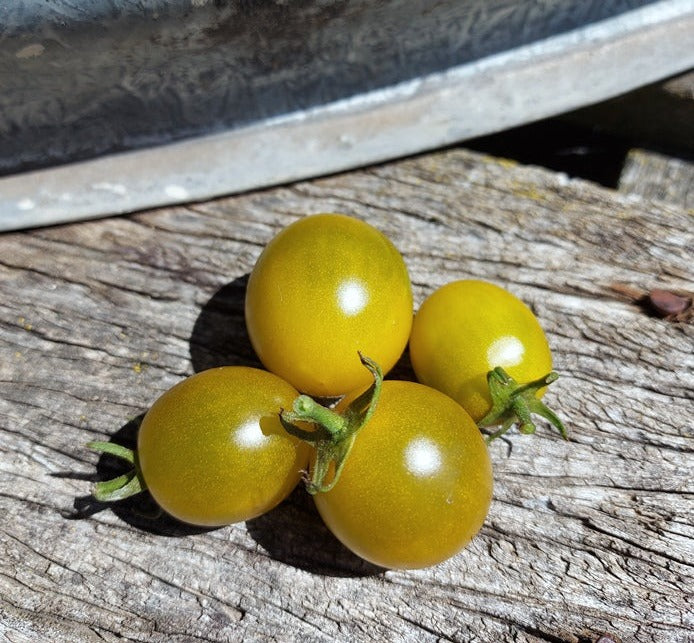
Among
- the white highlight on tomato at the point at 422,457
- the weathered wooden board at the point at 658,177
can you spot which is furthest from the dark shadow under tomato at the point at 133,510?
the weathered wooden board at the point at 658,177

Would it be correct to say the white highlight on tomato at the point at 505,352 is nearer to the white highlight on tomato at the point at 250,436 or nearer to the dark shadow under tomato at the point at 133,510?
the white highlight on tomato at the point at 250,436

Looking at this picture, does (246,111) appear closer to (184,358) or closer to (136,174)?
(136,174)

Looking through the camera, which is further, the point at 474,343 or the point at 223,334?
the point at 223,334

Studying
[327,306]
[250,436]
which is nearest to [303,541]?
[250,436]

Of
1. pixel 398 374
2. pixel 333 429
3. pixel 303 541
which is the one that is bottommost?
pixel 303 541

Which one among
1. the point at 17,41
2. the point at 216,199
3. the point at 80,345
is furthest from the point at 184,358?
the point at 17,41

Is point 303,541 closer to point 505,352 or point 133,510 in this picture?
Answer: point 133,510
